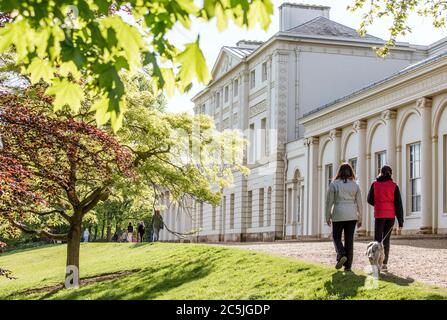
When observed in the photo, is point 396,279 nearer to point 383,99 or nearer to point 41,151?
point 41,151

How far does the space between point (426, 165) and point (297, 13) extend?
24.3m

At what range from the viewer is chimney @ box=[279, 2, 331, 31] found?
51.1m

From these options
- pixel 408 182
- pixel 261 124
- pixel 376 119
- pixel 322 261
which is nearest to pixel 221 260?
pixel 322 261

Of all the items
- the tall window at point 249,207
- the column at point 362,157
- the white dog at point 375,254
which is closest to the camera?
the white dog at point 375,254

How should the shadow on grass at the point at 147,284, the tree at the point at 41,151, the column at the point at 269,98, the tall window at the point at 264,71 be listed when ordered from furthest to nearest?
the tall window at the point at 264,71 → the column at the point at 269,98 → the shadow on grass at the point at 147,284 → the tree at the point at 41,151

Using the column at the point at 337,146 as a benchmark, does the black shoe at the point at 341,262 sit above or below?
below

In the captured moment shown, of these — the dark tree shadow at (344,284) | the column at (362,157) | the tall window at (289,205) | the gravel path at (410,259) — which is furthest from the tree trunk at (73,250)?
the tall window at (289,205)

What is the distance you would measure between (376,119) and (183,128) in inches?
511

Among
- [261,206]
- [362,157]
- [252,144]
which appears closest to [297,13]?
[252,144]

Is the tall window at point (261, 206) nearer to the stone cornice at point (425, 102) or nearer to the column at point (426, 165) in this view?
the column at point (426, 165)

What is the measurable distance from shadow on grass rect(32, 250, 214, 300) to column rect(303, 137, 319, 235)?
57.6ft

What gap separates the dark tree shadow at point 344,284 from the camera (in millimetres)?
13078

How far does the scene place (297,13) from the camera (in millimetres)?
51531

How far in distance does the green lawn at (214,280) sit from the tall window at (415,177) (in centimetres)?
854
